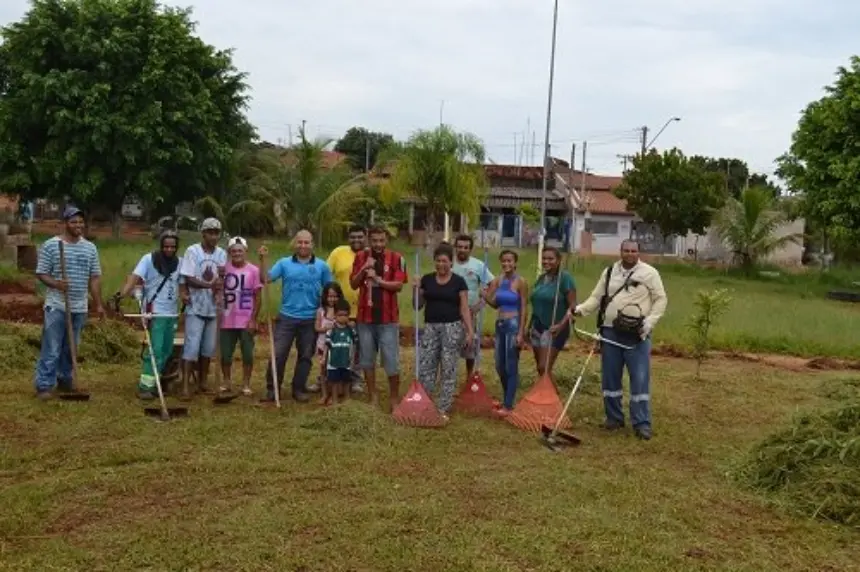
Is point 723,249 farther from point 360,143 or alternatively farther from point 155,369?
point 155,369

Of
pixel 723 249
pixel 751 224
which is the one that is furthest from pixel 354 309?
pixel 723 249

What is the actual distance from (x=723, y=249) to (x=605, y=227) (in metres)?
6.22

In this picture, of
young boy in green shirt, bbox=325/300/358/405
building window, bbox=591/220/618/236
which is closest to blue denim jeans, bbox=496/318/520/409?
young boy in green shirt, bbox=325/300/358/405

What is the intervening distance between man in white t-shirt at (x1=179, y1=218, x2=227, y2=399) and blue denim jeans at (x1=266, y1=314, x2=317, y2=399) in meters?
0.57

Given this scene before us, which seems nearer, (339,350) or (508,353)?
(339,350)

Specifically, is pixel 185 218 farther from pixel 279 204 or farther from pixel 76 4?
pixel 76 4

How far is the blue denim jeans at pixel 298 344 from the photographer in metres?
8.26

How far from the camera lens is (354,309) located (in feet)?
27.5

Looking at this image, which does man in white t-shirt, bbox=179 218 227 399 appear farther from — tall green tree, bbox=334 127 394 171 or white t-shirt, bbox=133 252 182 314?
tall green tree, bbox=334 127 394 171

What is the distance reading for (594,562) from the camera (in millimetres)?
4531

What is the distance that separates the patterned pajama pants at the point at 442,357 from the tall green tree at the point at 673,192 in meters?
29.5

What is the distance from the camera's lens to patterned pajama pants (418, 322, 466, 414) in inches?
307

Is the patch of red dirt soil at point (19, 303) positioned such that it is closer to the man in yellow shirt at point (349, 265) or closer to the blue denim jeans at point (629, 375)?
the man in yellow shirt at point (349, 265)

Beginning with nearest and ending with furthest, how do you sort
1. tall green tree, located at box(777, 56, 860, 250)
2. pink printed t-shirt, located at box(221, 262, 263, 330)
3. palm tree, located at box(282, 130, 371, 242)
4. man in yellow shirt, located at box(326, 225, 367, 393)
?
pink printed t-shirt, located at box(221, 262, 263, 330) < man in yellow shirt, located at box(326, 225, 367, 393) < tall green tree, located at box(777, 56, 860, 250) < palm tree, located at box(282, 130, 371, 242)
